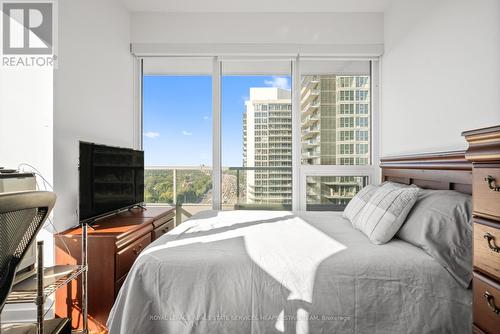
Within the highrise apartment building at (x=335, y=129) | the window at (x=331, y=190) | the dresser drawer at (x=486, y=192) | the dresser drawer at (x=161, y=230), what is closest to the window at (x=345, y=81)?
the highrise apartment building at (x=335, y=129)

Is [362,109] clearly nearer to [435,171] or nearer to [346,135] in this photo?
[346,135]

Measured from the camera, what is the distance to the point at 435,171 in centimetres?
198

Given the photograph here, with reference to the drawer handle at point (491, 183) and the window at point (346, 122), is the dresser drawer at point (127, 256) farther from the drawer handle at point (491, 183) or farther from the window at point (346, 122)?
the window at point (346, 122)

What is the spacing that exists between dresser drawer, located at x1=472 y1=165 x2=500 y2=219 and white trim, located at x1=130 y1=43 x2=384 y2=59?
2599 mm

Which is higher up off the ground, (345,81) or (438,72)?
(345,81)

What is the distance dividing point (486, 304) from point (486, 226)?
0.92 feet

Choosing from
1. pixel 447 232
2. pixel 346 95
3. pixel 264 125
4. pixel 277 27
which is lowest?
pixel 447 232

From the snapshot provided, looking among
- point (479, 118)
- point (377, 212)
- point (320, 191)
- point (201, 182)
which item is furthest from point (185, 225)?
point (479, 118)

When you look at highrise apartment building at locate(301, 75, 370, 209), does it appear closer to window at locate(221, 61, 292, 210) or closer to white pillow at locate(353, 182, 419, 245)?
window at locate(221, 61, 292, 210)

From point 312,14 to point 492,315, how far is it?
327 centimetres

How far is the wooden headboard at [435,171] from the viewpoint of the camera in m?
1.71

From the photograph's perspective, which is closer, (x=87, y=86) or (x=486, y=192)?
(x=486, y=192)

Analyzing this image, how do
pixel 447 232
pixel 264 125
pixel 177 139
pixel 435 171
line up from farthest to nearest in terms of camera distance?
pixel 177 139
pixel 264 125
pixel 435 171
pixel 447 232

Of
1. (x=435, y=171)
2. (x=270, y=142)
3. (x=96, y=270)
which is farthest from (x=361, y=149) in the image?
(x=96, y=270)
